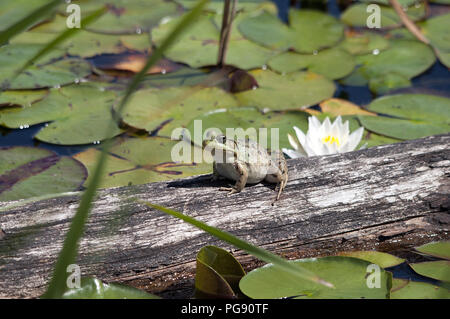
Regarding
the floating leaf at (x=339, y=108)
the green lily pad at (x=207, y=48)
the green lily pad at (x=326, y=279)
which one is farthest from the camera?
the green lily pad at (x=207, y=48)

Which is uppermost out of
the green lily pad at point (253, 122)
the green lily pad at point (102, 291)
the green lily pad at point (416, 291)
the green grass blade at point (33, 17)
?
the green grass blade at point (33, 17)

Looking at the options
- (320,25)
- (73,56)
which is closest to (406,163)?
(320,25)

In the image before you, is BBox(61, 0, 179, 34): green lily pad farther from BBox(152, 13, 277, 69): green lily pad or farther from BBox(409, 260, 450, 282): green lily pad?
BBox(409, 260, 450, 282): green lily pad

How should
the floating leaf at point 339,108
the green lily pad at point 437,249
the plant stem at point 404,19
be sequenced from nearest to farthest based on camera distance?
the green lily pad at point 437,249 → the plant stem at point 404,19 → the floating leaf at point 339,108

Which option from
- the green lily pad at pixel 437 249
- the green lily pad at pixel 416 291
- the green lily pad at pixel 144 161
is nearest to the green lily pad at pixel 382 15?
the green lily pad at pixel 144 161

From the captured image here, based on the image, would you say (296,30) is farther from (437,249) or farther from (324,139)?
(437,249)

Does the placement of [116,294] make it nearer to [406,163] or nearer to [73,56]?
[406,163]

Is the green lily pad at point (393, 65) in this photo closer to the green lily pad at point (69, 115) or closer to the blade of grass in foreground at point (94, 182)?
the green lily pad at point (69, 115)

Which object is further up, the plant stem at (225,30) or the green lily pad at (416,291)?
the plant stem at (225,30)

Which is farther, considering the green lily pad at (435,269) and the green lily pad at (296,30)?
the green lily pad at (296,30)
